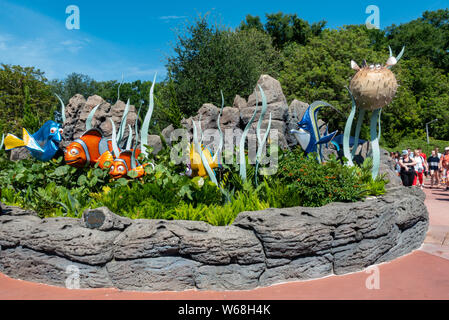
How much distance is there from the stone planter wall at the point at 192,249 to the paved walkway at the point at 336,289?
0.35 ft

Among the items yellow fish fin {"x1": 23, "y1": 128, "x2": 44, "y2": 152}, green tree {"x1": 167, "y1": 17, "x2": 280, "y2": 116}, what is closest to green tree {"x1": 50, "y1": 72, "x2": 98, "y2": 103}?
green tree {"x1": 167, "y1": 17, "x2": 280, "y2": 116}

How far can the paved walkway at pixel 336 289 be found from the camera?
3.53 m

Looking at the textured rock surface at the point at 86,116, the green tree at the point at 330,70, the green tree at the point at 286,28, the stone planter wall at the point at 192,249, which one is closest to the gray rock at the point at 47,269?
the stone planter wall at the point at 192,249

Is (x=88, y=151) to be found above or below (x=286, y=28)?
below

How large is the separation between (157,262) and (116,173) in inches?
81.8

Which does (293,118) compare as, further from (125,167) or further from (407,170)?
(125,167)

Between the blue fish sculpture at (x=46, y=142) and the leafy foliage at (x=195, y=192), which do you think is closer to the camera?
the leafy foliage at (x=195, y=192)

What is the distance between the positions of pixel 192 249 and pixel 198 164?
5.64ft

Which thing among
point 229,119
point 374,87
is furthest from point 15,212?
point 229,119

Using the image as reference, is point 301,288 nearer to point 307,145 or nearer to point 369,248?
point 369,248

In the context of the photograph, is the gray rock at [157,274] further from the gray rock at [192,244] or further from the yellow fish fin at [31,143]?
the yellow fish fin at [31,143]

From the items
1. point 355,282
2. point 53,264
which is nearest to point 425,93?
point 355,282

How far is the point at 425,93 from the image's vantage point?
2933cm

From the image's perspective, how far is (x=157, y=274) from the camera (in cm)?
372
